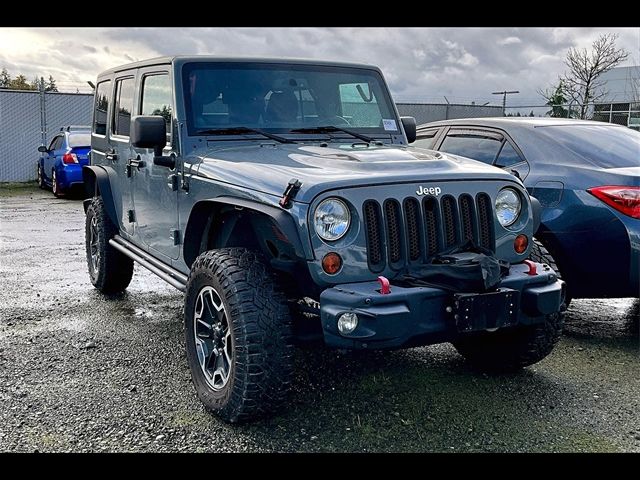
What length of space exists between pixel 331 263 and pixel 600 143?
314cm

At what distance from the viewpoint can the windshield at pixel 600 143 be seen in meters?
5.05

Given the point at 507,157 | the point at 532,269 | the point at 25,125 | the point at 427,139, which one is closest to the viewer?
the point at 532,269

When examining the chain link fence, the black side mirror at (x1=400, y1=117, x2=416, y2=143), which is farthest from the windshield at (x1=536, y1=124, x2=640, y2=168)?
the chain link fence

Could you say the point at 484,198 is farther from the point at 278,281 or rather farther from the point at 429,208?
the point at 278,281

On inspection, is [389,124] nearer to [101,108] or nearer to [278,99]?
[278,99]

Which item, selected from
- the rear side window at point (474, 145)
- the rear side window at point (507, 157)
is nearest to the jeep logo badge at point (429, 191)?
the rear side window at point (507, 157)

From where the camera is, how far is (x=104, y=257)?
20.4 feet

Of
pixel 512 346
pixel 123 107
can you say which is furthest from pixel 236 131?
pixel 512 346

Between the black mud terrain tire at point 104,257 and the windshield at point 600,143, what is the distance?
3976mm

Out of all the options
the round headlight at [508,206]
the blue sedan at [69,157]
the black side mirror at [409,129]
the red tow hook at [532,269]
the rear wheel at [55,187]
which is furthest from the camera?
the rear wheel at [55,187]

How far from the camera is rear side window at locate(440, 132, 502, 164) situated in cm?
575

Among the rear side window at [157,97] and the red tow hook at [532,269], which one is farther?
the rear side window at [157,97]

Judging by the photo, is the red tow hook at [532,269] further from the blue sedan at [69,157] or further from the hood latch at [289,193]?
the blue sedan at [69,157]

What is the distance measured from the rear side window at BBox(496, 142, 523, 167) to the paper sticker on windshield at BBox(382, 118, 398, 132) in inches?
46.7
